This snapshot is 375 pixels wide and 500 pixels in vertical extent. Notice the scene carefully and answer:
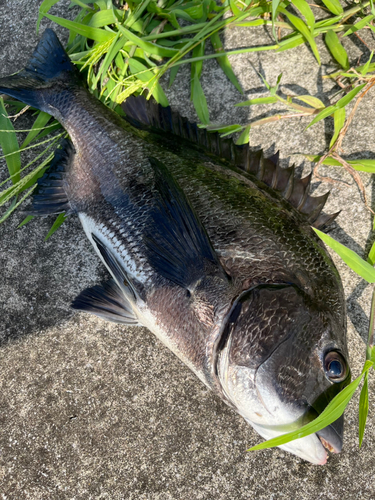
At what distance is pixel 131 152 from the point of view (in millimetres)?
1874

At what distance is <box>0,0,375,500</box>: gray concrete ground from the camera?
1.92 meters

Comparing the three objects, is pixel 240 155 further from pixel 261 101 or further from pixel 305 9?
pixel 305 9

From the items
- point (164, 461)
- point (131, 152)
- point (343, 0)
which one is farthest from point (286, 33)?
point (164, 461)

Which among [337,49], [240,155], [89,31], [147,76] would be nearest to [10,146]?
[89,31]

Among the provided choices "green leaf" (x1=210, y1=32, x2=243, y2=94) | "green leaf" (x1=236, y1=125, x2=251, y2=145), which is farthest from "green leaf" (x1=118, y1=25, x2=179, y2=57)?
"green leaf" (x1=236, y1=125, x2=251, y2=145)

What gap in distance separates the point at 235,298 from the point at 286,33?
69.8 inches

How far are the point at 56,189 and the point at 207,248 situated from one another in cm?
99

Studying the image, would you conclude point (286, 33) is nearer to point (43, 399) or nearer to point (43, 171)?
point (43, 171)

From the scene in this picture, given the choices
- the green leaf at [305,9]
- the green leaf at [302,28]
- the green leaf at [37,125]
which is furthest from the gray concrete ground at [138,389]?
the green leaf at [37,125]

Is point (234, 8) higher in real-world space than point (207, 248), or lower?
higher

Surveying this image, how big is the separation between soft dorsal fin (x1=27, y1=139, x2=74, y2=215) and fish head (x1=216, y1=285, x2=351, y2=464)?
1134 millimetres

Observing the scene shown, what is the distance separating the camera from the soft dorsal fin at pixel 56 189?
205cm

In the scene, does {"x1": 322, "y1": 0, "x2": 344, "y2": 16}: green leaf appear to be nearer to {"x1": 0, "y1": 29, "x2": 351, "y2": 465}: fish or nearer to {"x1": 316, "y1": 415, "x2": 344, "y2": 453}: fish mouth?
{"x1": 0, "y1": 29, "x2": 351, "y2": 465}: fish

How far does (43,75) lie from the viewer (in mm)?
2201
